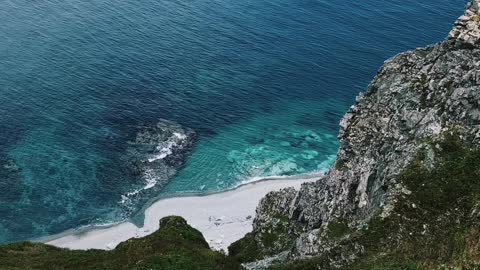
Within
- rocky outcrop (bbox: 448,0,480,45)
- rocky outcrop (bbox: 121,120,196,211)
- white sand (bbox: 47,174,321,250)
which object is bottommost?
white sand (bbox: 47,174,321,250)

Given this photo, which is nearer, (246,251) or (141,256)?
(141,256)

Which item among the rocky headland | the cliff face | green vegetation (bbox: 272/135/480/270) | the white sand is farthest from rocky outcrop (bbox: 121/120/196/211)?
green vegetation (bbox: 272/135/480/270)

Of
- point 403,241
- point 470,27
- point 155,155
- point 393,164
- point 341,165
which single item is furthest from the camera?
point 155,155

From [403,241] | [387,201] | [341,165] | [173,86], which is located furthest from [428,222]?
[173,86]

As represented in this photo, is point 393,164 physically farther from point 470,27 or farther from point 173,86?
point 173,86

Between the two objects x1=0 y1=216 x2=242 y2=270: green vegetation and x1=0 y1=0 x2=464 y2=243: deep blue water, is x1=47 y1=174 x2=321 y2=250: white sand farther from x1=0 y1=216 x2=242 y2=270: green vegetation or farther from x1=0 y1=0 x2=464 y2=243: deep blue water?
x1=0 y1=216 x2=242 y2=270: green vegetation

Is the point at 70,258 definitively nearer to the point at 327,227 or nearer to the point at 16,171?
the point at 327,227
